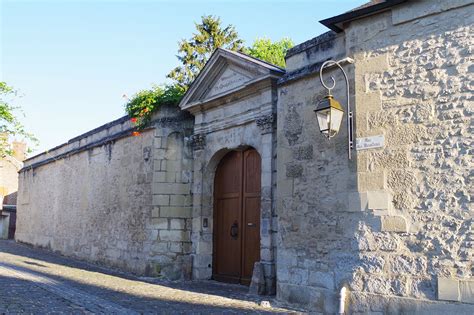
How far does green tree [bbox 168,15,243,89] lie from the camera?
24547 millimetres

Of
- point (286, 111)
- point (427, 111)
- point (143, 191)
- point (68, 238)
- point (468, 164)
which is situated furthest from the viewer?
point (68, 238)

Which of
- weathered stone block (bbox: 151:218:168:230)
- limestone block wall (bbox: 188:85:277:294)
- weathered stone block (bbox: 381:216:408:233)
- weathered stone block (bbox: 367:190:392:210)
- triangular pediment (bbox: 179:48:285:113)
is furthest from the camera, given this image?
weathered stone block (bbox: 151:218:168:230)

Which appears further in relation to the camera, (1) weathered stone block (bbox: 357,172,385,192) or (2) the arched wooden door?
(2) the arched wooden door

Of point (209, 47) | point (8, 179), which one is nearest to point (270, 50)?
point (209, 47)

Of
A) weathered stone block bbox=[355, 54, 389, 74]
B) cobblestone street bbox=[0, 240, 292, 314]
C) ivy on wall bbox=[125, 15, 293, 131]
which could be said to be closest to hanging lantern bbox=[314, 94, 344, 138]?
weathered stone block bbox=[355, 54, 389, 74]

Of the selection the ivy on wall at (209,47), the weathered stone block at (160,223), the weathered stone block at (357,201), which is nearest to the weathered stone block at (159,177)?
the weathered stone block at (160,223)

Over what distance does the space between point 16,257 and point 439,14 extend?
12290mm

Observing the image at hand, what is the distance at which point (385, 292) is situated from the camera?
5305 millimetres

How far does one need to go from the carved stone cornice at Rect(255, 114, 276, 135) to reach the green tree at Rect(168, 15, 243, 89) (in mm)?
16916

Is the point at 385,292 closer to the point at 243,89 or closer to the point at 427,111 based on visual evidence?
the point at 427,111

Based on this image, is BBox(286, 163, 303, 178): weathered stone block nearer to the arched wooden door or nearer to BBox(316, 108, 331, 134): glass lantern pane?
BBox(316, 108, 331, 134): glass lantern pane

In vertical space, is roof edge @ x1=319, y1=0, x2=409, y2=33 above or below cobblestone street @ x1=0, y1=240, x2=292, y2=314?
above

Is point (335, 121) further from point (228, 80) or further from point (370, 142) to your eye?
point (228, 80)

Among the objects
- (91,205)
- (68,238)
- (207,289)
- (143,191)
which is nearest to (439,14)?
(207,289)
